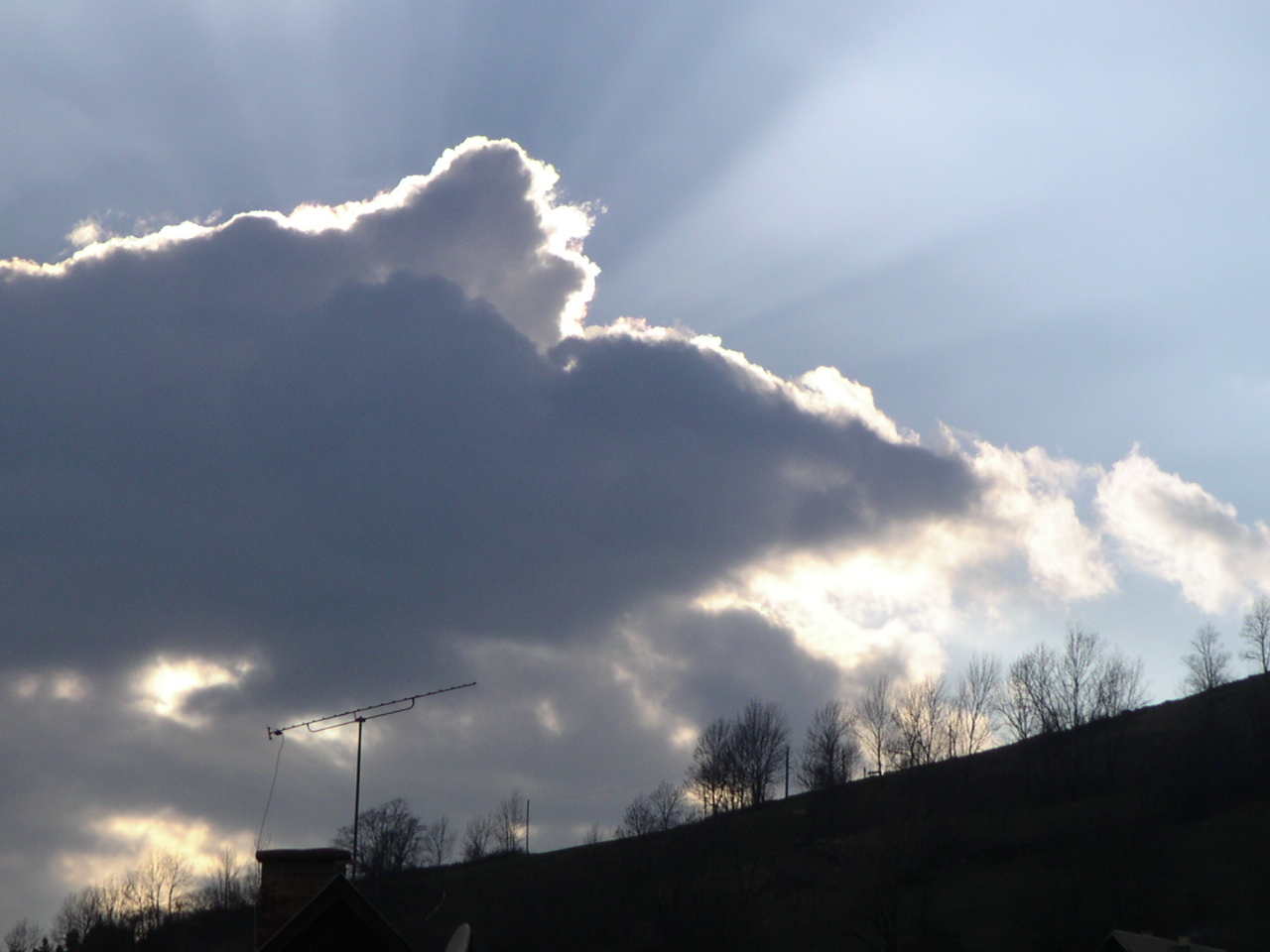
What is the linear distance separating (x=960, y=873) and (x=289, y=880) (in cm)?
9162

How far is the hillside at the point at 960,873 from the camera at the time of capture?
86500 millimetres

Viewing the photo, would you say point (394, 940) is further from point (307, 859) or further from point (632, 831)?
point (632, 831)

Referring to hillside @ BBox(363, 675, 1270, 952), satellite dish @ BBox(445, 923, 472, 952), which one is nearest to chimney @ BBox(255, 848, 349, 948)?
satellite dish @ BBox(445, 923, 472, 952)

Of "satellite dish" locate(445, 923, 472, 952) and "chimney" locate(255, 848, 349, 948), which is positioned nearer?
"satellite dish" locate(445, 923, 472, 952)

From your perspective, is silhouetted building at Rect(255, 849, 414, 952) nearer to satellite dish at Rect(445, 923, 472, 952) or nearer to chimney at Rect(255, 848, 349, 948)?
satellite dish at Rect(445, 923, 472, 952)

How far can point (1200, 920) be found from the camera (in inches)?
3305

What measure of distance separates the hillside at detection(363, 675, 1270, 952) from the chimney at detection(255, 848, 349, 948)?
51.0 meters

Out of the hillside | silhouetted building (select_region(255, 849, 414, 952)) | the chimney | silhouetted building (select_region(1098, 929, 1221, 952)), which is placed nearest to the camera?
silhouetted building (select_region(255, 849, 414, 952))

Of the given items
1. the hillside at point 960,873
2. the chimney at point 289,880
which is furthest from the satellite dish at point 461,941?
the hillside at point 960,873

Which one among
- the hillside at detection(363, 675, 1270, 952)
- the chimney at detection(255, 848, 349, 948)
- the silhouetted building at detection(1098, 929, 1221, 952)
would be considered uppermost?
the hillside at detection(363, 675, 1270, 952)

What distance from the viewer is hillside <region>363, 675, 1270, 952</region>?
8650 cm

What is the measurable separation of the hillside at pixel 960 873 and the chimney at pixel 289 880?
167ft

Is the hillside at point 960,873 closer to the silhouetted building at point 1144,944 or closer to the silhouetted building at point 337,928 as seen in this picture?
the silhouetted building at point 1144,944

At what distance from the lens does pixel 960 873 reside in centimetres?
10256
